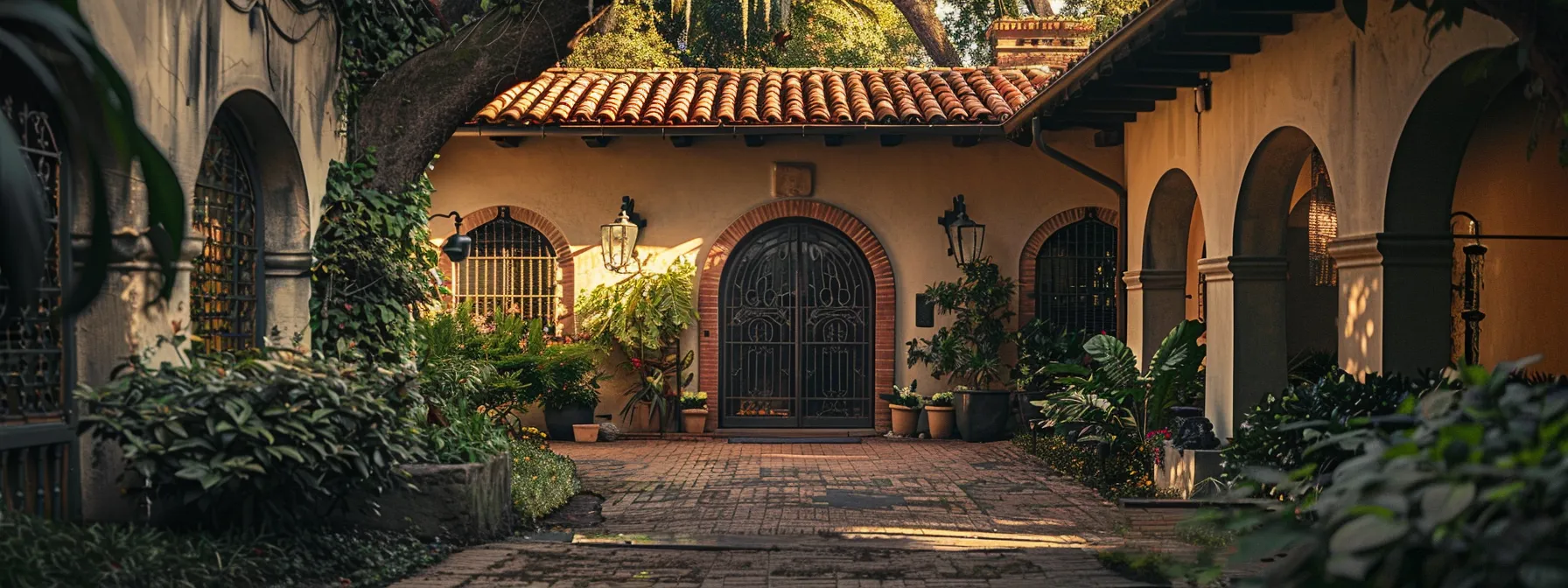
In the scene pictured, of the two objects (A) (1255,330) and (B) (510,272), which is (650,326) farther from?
(A) (1255,330)

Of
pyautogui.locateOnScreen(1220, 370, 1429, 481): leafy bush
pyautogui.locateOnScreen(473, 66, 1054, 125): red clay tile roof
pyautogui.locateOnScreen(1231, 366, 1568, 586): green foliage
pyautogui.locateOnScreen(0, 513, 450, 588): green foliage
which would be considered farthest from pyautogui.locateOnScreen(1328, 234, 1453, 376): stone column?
pyautogui.locateOnScreen(473, 66, 1054, 125): red clay tile roof

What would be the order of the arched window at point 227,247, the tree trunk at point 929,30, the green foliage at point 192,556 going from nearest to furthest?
the green foliage at point 192,556 < the arched window at point 227,247 < the tree trunk at point 929,30

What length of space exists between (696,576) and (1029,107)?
21.9 feet

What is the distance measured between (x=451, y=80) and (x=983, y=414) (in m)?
6.92

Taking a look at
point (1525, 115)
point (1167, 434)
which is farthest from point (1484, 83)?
point (1167, 434)

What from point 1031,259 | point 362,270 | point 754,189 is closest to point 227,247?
point 362,270

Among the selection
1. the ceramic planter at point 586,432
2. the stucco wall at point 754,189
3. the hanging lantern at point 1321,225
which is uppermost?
the stucco wall at point 754,189

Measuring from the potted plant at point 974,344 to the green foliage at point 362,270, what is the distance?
6379 mm

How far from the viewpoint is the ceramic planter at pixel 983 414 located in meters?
13.8

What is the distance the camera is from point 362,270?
8.88 m

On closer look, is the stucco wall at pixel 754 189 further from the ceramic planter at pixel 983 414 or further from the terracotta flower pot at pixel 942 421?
the ceramic planter at pixel 983 414

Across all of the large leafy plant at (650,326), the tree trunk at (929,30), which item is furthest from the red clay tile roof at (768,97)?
the tree trunk at (929,30)

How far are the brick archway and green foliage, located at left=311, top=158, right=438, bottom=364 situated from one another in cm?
526

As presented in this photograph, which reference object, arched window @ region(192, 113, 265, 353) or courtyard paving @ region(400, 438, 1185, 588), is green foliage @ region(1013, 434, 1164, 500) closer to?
courtyard paving @ region(400, 438, 1185, 588)
